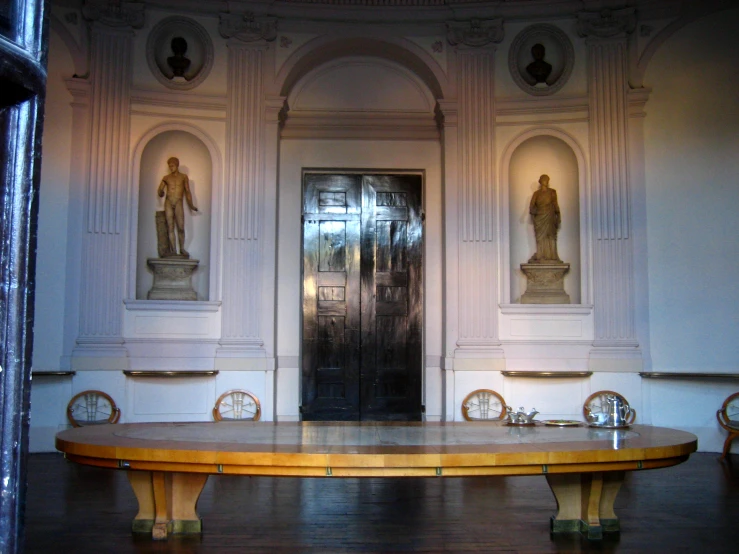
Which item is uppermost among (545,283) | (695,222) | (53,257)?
(695,222)

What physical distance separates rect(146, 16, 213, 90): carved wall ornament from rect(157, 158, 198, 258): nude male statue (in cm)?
94

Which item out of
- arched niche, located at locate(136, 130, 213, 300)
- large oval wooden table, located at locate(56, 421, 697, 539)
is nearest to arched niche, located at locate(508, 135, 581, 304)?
arched niche, located at locate(136, 130, 213, 300)

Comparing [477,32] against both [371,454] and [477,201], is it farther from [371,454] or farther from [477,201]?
[371,454]

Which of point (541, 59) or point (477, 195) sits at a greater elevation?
point (541, 59)

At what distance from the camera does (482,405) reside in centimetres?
843

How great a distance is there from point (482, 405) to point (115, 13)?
5.90 meters

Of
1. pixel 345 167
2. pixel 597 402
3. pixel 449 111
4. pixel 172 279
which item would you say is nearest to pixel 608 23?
pixel 449 111

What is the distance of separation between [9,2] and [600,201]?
8377 millimetres

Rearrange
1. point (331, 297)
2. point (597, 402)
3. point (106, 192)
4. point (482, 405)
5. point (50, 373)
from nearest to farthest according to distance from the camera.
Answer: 1. point (50, 373)
2. point (106, 192)
3. point (597, 402)
4. point (482, 405)
5. point (331, 297)

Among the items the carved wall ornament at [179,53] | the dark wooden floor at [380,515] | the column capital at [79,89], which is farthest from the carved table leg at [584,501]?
the column capital at [79,89]

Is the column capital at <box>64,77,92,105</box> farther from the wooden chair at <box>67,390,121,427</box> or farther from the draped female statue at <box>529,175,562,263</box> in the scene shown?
the draped female statue at <box>529,175,562,263</box>

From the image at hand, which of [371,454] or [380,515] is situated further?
[380,515]

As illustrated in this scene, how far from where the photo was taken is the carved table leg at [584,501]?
4352mm

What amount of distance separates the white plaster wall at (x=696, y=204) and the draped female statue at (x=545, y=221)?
1030mm
